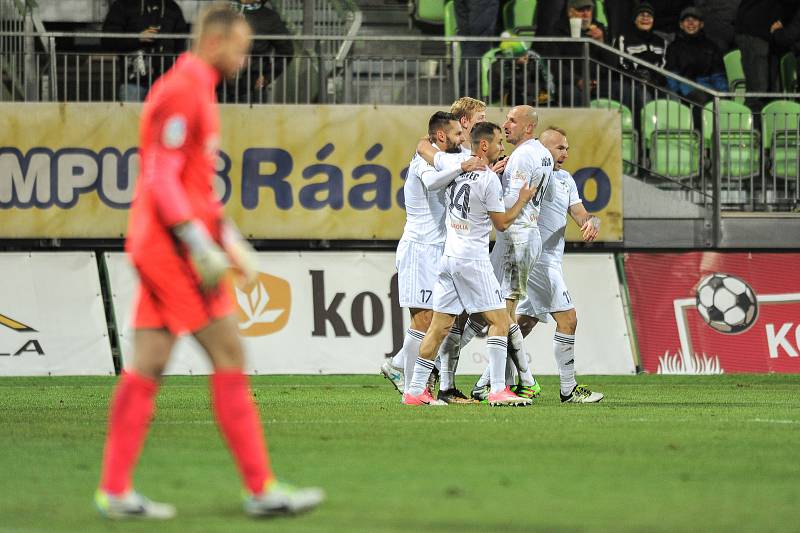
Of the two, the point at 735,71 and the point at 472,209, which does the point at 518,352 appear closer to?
the point at 472,209

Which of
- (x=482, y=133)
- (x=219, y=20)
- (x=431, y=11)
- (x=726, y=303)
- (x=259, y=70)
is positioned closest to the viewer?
(x=219, y=20)

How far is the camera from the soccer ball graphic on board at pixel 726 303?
17453 millimetres

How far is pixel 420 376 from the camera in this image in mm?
11555

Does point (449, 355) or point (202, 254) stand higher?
point (202, 254)

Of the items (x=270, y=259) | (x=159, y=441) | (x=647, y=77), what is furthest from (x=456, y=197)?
(x=647, y=77)

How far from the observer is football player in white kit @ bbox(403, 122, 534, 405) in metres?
11.4

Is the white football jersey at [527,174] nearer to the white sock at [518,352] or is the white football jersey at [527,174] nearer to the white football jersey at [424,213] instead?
the white football jersey at [424,213]

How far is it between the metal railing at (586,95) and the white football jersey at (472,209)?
301 inches

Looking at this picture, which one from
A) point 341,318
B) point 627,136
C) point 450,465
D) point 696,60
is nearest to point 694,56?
point 696,60

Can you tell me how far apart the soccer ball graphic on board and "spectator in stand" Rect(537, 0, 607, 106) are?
320cm

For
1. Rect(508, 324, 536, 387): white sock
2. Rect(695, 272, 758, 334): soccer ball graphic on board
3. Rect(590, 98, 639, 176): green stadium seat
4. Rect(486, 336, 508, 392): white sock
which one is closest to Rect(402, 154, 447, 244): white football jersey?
Rect(508, 324, 536, 387): white sock

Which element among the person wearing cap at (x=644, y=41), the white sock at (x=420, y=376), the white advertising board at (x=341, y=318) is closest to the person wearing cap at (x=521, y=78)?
the person wearing cap at (x=644, y=41)

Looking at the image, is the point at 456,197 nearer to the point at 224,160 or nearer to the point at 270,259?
the point at 270,259

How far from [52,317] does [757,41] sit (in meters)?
11.0
